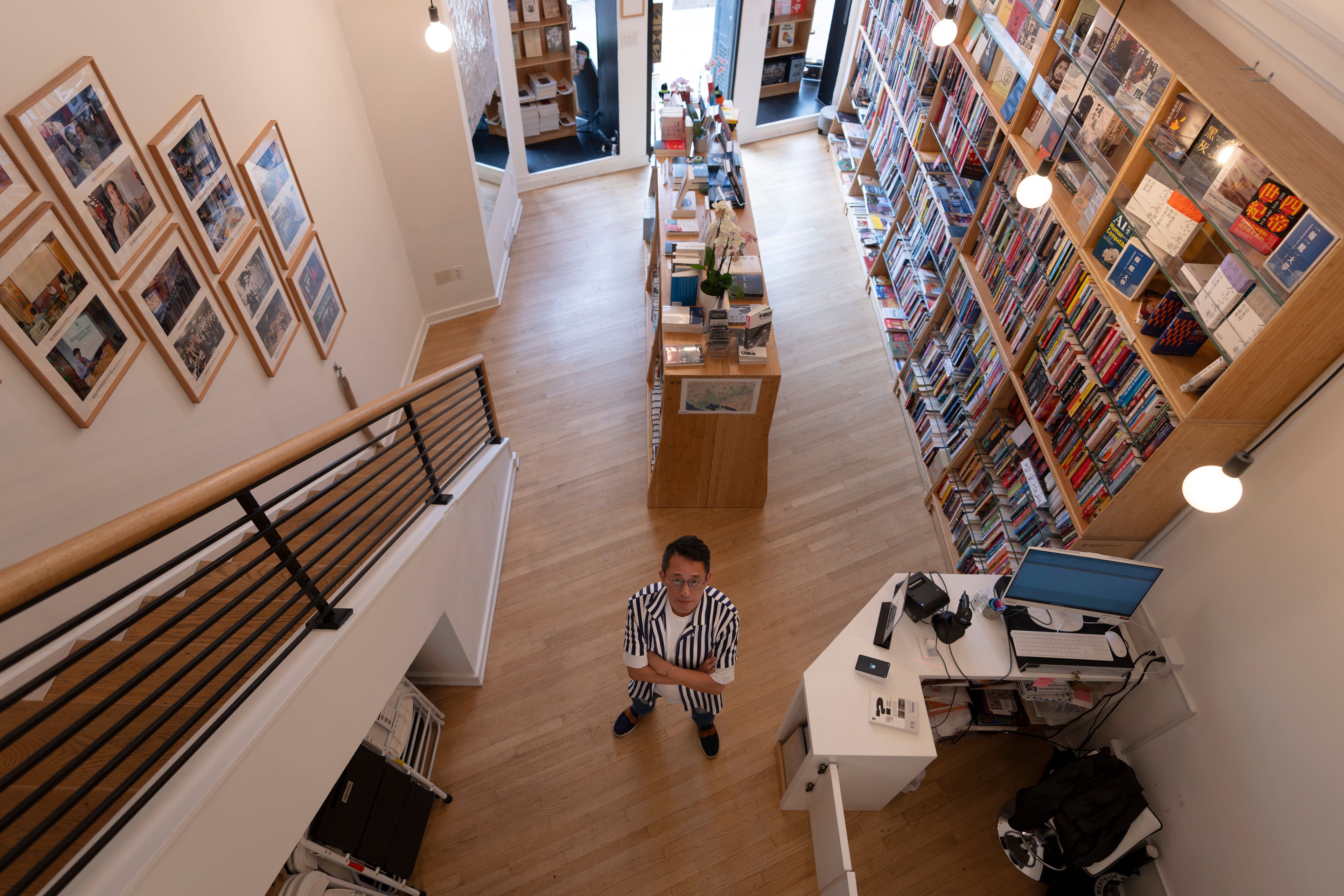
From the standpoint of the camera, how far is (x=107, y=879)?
4.59 feet

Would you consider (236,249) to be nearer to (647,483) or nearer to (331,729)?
(331,729)

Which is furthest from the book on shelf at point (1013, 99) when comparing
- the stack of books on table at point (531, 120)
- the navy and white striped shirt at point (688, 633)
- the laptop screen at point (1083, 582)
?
the stack of books on table at point (531, 120)

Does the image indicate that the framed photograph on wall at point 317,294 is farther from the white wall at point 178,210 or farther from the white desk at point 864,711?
the white desk at point 864,711

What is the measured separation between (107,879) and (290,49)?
4.00 m

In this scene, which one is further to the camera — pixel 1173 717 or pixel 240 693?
pixel 1173 717

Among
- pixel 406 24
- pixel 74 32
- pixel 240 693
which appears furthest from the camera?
pixel 406 24

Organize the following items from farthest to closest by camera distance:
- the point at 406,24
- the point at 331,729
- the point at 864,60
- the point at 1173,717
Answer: the point at 864,60, the point at 406,24, the point at 1173,717, the point at 331,729

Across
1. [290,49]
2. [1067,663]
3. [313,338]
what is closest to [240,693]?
[313,338]

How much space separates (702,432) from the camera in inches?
169

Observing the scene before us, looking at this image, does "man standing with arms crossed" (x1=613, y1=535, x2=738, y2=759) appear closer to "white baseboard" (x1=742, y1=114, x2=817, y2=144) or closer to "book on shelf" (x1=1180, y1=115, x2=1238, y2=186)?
"book on shelf" (x1=1180, y1=115, x2=1238, y2=186)

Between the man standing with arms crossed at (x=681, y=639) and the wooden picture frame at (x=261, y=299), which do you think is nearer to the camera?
the man standing with arms crossed at (x=681, y=639)

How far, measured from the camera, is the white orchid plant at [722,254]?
4.16 m

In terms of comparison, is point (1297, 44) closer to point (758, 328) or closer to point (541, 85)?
point (758, 328)

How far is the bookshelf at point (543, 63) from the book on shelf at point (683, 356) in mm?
3484
